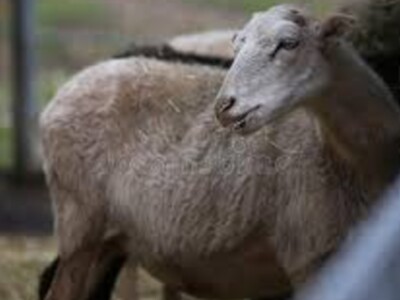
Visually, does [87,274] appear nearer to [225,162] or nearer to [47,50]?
[225,162]

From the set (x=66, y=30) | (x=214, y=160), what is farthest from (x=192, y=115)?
(x=66, y=30)

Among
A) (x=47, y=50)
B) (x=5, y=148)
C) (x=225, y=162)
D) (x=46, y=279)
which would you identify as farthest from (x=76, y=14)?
(x=225, y=162)

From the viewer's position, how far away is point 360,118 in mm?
5227

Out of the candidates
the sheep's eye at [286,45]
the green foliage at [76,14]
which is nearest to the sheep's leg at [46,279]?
the sheep's eye at [286,45]

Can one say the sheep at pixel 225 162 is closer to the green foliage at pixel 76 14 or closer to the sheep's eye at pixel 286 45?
the sheep's eye at pixel 286 45

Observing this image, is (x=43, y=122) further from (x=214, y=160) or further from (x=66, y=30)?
(x=66, y=30)

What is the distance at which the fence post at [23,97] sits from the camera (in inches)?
477

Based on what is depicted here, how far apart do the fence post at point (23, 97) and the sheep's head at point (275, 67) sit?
23.4 feet

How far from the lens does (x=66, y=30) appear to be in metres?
14.2

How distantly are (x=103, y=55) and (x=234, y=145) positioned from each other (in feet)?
25.1

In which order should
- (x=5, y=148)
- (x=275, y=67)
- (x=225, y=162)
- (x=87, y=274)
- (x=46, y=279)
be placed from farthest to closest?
1. (x=5, y=148)
2. (x=46, y=279)
3. (x=87, y=274)
4. (x=225, y=162)
5. (x=275, y=67)

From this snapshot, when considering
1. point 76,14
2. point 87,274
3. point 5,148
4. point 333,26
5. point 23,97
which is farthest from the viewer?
point 76,14

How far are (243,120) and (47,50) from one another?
9320 mm

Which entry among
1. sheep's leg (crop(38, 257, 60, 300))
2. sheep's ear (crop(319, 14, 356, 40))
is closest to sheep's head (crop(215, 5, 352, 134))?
sheep's ear (crop(319, 14, 356, 40))
